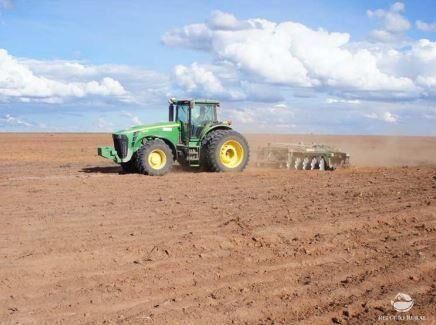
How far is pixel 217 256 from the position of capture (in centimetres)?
728

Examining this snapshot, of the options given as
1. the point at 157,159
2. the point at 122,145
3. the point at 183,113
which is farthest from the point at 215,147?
the point at 122,145

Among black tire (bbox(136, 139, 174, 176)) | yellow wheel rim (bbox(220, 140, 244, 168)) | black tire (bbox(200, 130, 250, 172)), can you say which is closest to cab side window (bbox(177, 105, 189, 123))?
black tire (bbox(200, 130, 250, 172))

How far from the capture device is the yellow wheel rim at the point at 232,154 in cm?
1694

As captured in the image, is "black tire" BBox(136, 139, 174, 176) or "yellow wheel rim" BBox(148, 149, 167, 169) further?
"yellow wheel rim" BBox(148, 149, 167, 169)

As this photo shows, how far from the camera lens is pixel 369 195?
1137 cm

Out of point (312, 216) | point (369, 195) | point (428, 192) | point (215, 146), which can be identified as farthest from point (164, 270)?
point (215, 146)

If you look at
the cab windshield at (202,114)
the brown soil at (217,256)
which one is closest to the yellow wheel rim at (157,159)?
the cab windshield at (202,114)

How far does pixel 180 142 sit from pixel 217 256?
373 inches

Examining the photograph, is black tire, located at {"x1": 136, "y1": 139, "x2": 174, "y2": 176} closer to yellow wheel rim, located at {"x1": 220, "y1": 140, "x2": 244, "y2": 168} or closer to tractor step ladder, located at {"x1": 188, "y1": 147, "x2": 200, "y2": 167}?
tractor step ladder, located at {"x1": 188, "y1": 147, "x2": 200, "y2": 167}

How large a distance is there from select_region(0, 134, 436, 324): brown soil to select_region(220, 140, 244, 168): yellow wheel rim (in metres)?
4.86

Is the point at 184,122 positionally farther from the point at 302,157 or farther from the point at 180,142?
Answer: the point at 302,157

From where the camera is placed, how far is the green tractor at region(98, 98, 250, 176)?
16.0 metres

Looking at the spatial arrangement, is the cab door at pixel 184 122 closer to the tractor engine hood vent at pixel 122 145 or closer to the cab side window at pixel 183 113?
the cab side window at pixel 183 113

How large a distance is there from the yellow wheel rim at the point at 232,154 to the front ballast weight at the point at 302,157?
2.09 m
